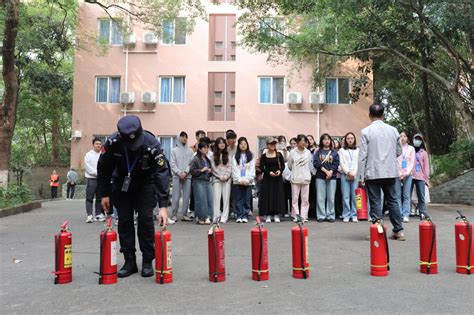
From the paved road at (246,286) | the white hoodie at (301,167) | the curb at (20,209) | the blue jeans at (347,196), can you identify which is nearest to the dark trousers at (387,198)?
the paved road at (246,286)

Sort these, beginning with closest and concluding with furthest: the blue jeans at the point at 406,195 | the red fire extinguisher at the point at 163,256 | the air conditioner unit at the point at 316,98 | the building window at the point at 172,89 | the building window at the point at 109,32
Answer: the red fire extinguisher at the point at 163,256
the blue jeans at the point at 406,195
the air conditioner unit at the point at 316,98
the building window at the point at 172,89
the building window at the point at 109,32

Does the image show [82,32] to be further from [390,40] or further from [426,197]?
[426,197]

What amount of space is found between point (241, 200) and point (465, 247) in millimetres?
5338

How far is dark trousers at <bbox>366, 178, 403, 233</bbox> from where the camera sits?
21.6 feet

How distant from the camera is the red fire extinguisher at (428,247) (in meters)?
4.75

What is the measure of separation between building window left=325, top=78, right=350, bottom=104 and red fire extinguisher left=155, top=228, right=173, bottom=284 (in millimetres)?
18877

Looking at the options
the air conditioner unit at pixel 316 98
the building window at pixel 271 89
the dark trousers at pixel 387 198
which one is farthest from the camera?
the building window at pixel 271 89

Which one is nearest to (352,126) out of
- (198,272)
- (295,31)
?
(295,31)

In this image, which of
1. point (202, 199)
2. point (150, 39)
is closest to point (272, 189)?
point (202, 199)

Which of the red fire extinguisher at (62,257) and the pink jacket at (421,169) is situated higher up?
the pink jacket at (421,169)

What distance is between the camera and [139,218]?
16.1ft

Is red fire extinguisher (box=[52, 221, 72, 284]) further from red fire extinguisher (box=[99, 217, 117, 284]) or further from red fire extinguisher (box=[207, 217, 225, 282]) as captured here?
red fire extinguisher (box=[207, 217, 225, 282])

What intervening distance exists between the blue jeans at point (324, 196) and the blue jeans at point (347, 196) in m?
0.24

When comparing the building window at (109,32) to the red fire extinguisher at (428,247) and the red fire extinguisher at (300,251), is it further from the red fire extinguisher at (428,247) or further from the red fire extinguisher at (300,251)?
the red fire extinguisher at (428,247)
